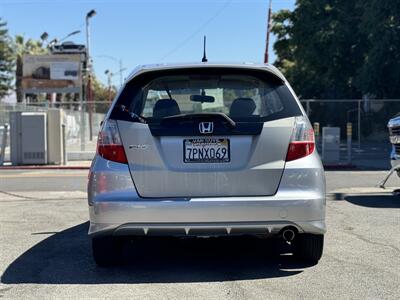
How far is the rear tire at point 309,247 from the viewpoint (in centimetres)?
549

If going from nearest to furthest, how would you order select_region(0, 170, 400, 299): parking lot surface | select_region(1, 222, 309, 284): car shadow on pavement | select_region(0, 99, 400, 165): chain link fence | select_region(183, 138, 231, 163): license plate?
select_region(0, 170, 400, 299): parking lot surface → select_region(183, 138, 231, 163): license plate → select_region(1, 222, 309, 284): car shadow on pavement → select_region(0, 99, 400, 165): chain link fence

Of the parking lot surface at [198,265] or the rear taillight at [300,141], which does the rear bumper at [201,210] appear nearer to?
the rear taillight at [300,141]

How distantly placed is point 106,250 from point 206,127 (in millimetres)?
1491

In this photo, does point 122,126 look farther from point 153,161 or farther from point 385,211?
point 385,211

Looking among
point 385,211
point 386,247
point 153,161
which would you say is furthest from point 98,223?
point 385,211

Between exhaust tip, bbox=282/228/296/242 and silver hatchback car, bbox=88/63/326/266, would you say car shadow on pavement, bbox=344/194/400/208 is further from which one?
silver hatchback car, bbox=88/63/326/266

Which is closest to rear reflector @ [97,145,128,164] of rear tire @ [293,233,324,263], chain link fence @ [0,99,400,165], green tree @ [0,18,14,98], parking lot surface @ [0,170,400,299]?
parking lot surface @ [0,170,400,299]

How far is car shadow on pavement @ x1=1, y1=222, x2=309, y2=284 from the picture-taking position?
531cm

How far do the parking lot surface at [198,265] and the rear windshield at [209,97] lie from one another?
55.4 inches

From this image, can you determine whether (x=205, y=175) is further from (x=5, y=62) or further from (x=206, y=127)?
(x=5, y=62)

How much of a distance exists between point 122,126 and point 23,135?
1370 centimetres

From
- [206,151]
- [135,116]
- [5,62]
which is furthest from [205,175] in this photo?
[5,62]

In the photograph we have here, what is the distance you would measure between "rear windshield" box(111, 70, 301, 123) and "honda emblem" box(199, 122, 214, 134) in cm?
16

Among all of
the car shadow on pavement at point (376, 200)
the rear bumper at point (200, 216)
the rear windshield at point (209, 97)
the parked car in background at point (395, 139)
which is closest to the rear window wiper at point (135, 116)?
the rear windshield at point (209, 97)
